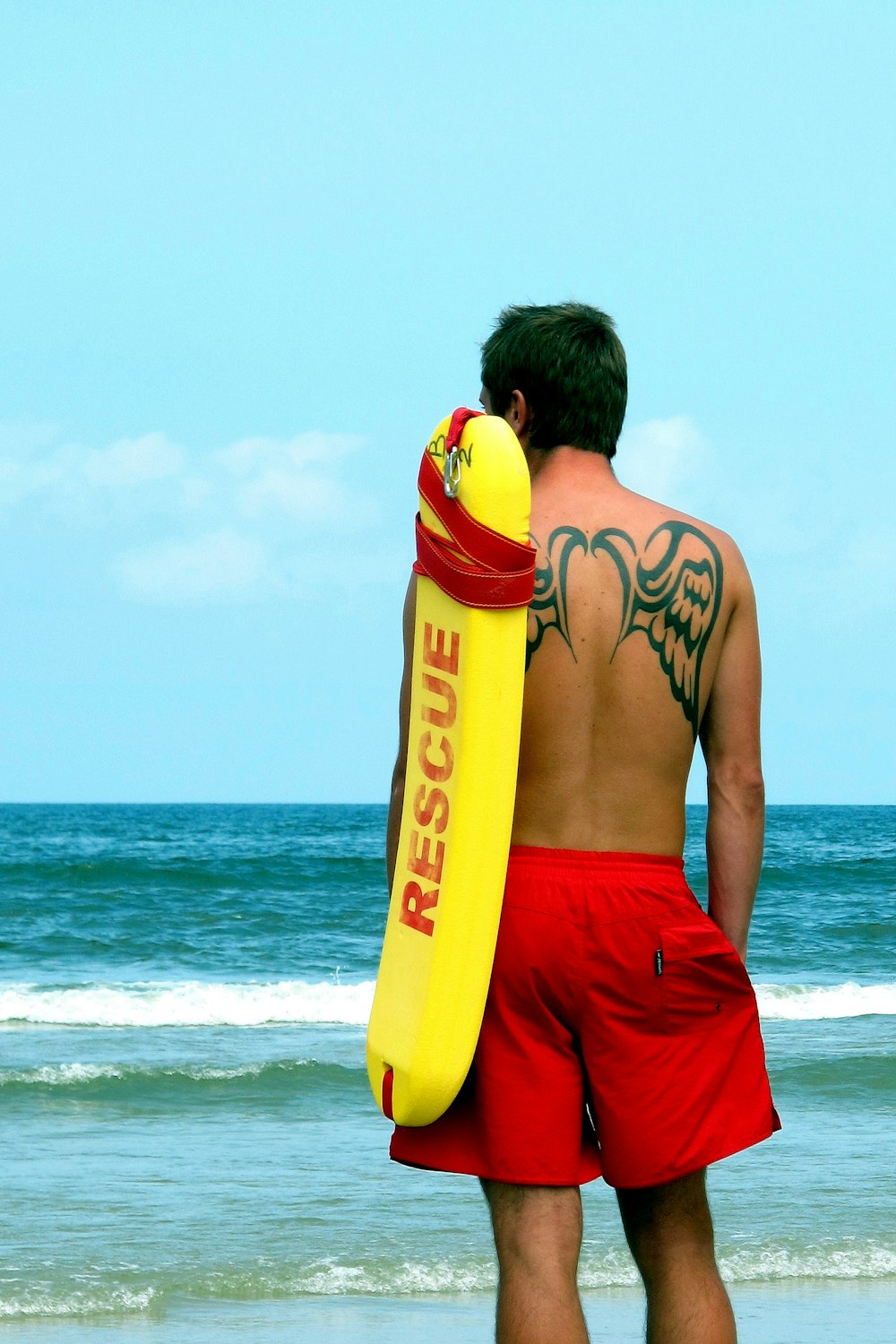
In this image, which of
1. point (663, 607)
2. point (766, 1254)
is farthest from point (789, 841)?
point (663, 607)

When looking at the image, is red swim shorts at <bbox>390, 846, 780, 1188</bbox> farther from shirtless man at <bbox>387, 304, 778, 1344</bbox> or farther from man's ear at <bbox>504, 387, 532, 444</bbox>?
man's ear at <bbox>504, 387, 532, 444</bbox>

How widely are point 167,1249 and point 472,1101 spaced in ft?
9.16

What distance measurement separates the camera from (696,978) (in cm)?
221

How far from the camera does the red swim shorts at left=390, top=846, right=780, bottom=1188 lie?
2.15 m

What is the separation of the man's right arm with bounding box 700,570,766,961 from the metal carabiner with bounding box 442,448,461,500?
50 centimetres

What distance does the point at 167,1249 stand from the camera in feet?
15.1

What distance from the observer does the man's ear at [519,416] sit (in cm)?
229

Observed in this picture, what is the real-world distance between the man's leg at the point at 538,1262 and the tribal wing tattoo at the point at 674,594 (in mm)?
719

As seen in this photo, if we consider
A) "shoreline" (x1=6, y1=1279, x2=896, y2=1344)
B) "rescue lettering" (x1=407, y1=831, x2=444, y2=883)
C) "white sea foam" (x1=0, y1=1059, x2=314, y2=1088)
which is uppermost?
"rescue lettering" (x1=407, y1=831, x2=444, y2=883)

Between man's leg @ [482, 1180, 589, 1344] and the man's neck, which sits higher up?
the man's neck

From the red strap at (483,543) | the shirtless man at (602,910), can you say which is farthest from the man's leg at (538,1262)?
the red strap at (483,543)

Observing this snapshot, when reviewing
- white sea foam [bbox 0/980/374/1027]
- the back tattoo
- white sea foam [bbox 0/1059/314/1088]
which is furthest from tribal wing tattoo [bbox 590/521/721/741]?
white sea foam [bbox 0/980/374/1027]

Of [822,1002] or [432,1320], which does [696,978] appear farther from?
[822,1002]

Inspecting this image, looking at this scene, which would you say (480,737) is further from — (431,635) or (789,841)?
(789,841)
